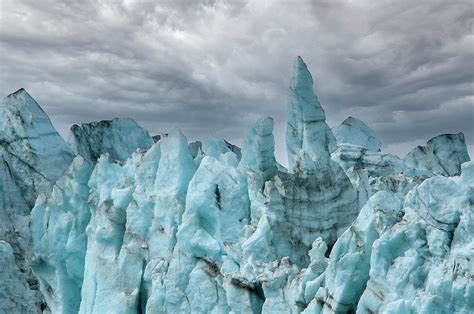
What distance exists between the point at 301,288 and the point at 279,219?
3711mm

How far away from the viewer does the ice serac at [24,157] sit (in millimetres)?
30828

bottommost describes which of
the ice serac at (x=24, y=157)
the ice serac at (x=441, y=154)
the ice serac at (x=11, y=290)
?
the ice serac at (x=11, y=290)

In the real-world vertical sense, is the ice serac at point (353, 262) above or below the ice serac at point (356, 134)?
below

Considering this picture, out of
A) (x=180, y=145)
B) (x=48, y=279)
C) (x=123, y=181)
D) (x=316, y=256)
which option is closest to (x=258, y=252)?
(x=316, y=256)

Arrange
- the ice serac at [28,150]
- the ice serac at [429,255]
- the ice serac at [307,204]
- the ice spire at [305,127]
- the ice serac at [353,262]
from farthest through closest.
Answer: the ice serac at [28,150], the ice spire at [305,127], the ice serac at [307,204], the ice serac at [353,262], the ice serac at [429,255]

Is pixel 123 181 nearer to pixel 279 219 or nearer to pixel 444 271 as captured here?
pixel 279 219

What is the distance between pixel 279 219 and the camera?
62.6ft

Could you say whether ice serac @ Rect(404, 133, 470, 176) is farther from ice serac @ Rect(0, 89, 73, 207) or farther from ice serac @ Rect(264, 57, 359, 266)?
ice serac @ Rect(0, 89, 73, 207)

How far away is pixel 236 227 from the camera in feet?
67.3

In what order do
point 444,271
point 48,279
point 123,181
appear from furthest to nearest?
point 48,279
point 123,181
point 444,271

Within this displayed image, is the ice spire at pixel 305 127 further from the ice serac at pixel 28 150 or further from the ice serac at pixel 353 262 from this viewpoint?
the ice serac at pixel 28 150

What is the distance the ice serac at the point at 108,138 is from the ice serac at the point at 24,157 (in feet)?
3.52

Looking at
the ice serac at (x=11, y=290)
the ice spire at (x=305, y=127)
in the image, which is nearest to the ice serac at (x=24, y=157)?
the ice serac at (x=11, y=290)

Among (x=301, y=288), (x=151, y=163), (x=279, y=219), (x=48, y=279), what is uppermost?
(x=151, y=163)
